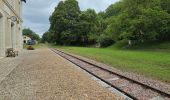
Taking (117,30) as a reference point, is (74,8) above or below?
above

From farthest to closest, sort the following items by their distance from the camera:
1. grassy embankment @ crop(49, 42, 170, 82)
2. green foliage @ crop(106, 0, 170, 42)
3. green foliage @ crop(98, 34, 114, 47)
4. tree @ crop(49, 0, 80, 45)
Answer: tree @ crop(49, 0, 80, 45)
green foliage @ crop(98, 34, 114, 47)
green foliage @ crop(106, 0, 170, 42)
grassy embankment @ crop(49, 42, 170, 82)

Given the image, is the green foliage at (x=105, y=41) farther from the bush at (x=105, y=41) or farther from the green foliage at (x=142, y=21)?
the green foliage at (x=142, y=21)

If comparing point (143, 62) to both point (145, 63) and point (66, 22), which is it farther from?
point (66, 22)

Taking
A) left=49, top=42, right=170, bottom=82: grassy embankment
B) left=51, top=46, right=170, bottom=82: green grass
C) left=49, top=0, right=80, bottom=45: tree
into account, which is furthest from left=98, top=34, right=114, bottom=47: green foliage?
left=51, top=46, right=170, bottom=82: green grass

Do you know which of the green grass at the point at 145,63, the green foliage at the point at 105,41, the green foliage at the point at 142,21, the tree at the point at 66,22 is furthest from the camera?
the tree at the point at 66,22

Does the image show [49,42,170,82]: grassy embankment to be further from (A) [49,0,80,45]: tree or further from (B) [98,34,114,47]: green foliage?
(A) [49,0,80,45]: tree

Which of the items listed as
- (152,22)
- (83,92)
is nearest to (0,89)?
(83,92)

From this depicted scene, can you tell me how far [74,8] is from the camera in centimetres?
8550

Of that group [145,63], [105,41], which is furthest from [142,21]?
[105,41]

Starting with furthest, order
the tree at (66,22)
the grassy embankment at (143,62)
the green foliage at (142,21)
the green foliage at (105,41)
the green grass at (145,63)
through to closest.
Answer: the tree at (66,22) → the green foliage at (105,41) → the green foliage at (142,21) → the grassy embankment at (143,62) → the green grass at (145,63)

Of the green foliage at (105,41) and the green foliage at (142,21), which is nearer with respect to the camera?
the green foliage at (142,21)

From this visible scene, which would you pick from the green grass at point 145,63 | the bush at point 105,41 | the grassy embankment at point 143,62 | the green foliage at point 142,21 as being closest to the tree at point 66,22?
the bush at point 105,41

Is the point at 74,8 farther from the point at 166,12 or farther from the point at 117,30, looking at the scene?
the point at 166,12

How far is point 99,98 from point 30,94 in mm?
2322
